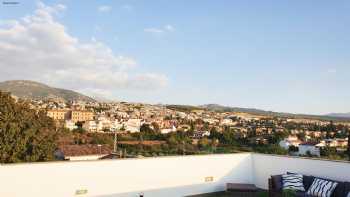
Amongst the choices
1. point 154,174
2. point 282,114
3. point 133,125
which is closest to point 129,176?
point 154,174

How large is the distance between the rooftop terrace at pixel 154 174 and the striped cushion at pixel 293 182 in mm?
435

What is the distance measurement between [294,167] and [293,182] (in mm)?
716

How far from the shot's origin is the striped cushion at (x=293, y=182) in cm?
599

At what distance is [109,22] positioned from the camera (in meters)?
12.9

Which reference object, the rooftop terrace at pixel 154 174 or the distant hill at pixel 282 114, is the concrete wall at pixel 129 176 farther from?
the distant hill at pixel 282 114

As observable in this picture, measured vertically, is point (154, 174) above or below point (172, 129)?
above

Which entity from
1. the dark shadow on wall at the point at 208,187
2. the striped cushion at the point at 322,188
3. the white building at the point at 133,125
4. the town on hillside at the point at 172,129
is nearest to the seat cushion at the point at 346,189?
the striped cushion at the point at 322,188

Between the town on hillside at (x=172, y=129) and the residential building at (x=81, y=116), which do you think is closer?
the town on hillside at (x=172, y=129)

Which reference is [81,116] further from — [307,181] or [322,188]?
[322,188]

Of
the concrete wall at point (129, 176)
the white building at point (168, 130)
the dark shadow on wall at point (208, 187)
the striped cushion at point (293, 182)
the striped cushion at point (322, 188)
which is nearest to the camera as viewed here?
the concrete wall at point (129, 176)

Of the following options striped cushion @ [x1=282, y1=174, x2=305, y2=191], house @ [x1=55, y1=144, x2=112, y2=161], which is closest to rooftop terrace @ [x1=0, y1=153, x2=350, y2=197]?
striped cushion @ [x1=282, y1=174, x2=305, y2=191]

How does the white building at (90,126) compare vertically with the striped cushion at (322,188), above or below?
below

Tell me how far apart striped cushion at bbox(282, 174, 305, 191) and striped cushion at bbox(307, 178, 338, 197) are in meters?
0.20

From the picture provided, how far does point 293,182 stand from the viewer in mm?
6090
